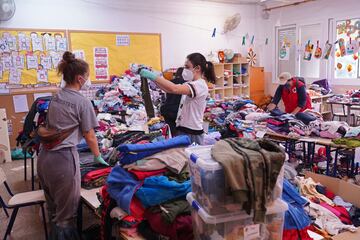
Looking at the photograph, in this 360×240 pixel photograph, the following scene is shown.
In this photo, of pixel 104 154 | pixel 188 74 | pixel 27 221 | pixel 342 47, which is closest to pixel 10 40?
pixel 27 221

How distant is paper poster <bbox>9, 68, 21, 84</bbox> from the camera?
5.47 meters

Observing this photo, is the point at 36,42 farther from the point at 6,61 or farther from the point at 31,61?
the point at 6,61

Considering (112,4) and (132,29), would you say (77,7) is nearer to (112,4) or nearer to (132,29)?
(112,4)

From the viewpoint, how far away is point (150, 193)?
1627 mm

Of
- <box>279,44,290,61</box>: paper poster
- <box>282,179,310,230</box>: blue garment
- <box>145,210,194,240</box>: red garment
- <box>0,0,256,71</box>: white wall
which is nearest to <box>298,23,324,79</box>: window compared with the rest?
<box>279,44,290,61</box>: paper poster

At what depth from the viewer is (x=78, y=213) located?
225 cm

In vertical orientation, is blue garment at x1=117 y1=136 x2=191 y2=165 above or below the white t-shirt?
below

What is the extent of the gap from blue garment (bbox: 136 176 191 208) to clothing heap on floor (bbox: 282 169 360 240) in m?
0.55

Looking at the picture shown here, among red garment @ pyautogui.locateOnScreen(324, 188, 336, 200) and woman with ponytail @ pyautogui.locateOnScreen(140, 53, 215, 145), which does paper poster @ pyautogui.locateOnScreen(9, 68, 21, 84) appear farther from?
red garment @ pyautogui.locateOnScreen(324, 188, 336, 200)

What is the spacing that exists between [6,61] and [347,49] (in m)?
6.76

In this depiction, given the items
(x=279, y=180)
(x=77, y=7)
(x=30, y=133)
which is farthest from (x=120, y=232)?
(x=77, y=7)

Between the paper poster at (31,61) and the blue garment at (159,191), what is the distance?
4.76 m

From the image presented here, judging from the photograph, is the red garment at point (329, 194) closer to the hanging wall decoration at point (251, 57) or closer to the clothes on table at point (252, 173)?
the clothes on table at point (252, 173)

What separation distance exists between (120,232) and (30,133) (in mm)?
2159
